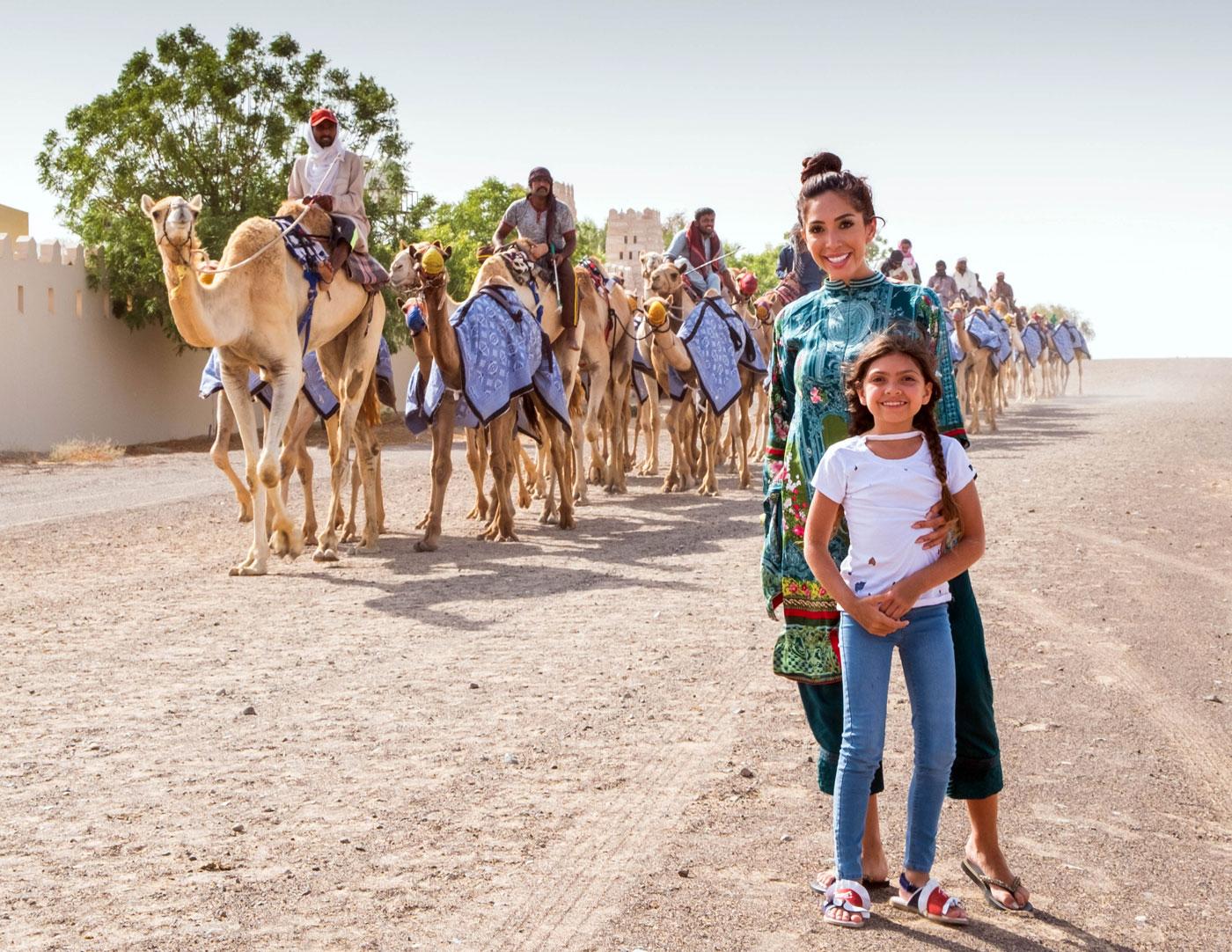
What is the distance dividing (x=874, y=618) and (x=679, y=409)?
41.5ft

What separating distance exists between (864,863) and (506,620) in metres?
4.43

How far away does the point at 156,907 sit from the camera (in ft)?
13.5

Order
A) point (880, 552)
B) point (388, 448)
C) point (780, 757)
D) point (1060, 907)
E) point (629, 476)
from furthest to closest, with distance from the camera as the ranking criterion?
point (388, 448), point (629, 476), point (780, 757), point (1060, 907), point (880, 552)

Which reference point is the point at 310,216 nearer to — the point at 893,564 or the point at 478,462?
the point at 478,462

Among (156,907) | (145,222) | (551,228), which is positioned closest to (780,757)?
(156,907)

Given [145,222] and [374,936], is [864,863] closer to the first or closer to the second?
[374,936]

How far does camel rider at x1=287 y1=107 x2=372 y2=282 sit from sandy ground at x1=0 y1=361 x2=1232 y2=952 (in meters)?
2.34

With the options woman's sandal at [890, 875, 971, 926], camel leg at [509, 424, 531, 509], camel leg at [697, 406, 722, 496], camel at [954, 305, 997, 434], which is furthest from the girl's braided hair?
camel at [954, 305, 997, 434]

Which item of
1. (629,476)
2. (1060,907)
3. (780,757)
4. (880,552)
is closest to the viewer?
(880,552)

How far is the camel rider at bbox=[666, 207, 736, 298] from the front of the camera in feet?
54.7

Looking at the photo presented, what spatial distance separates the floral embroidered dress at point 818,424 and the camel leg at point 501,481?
7589 mm

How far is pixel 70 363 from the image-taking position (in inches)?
1030

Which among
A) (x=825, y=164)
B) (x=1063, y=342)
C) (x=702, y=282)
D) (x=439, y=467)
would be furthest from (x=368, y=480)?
(x=1063, y=342)

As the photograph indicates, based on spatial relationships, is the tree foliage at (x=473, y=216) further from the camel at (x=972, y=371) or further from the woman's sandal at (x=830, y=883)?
the woman's sandal at (x=830, y=883)
